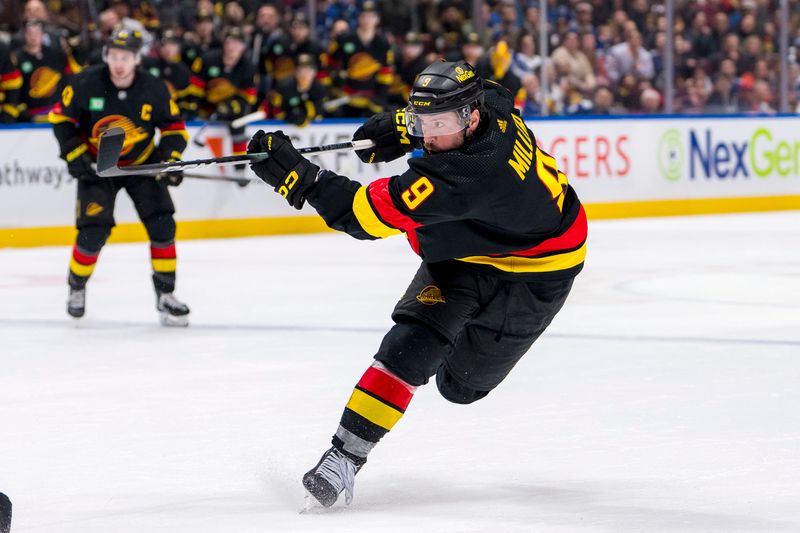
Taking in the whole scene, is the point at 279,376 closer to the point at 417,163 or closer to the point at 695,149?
the point at 417,163

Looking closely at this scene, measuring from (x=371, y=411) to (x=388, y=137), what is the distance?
2.89 ft

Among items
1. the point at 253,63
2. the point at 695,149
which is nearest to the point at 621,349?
the point at 253,63

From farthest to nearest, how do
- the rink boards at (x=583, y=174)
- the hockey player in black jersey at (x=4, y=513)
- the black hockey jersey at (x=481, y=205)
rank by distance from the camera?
the rink boards at (x=583, y=174) < the black hockey jersey at (x=481, y=205) < the hockey player in black jersey at (x=4, y=513)

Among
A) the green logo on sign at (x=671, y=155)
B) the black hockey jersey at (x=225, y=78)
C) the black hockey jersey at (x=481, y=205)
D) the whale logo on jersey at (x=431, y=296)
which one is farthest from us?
the green logo on sign at (x=671, y=155)

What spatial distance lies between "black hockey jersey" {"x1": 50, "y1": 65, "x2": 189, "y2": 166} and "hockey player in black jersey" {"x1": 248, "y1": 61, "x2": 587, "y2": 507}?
3.00 m

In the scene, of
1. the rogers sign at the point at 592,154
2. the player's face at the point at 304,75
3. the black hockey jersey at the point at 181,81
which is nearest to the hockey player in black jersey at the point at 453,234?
the black hockey jersey at the point at 181,81

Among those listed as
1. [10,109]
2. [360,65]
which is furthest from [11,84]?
[360,65]

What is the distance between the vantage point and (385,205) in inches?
112

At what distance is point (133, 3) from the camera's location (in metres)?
10.2

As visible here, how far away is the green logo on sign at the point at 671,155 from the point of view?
1173 centimetres

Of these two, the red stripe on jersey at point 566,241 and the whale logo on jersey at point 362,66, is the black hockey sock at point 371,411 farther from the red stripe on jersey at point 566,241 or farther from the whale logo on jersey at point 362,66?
the whale logo on jersey at point 362,66

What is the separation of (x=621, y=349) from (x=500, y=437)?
1603mm

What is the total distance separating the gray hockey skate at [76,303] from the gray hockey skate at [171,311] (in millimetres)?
329

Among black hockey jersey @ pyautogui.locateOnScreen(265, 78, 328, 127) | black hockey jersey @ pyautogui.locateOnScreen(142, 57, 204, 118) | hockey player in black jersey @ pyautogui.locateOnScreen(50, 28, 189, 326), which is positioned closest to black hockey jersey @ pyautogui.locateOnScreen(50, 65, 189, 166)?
hockey player in black jersey @ pyautogui.locateOnScreen(50, 28, 189, 326)
